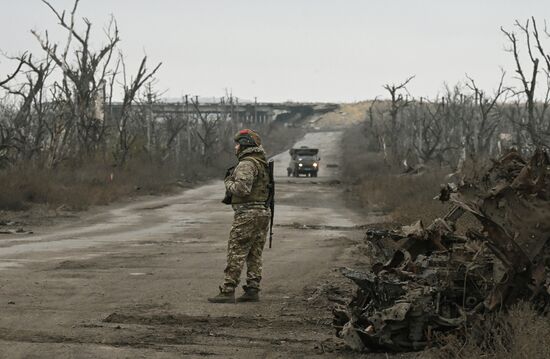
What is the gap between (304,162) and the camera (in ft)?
197

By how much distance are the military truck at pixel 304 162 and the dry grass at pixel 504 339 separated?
53180 mm

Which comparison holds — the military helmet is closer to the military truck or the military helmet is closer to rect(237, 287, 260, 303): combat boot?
rect(237, 287, 260, 303): combat boot

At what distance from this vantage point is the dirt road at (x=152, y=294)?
743 centimetres

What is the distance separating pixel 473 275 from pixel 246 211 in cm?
353

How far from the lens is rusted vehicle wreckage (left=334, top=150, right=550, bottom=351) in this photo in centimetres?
633

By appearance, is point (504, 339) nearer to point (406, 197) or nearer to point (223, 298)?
point (223, 298)

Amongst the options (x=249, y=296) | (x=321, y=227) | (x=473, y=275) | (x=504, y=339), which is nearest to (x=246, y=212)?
(x=249, y=296)

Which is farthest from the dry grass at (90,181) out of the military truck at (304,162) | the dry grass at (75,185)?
the military truck at (304,162)

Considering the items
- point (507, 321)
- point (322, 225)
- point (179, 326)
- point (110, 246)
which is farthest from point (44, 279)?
point (322, 225)

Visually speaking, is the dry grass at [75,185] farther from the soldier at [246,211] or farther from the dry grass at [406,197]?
the soldier at [246,211]

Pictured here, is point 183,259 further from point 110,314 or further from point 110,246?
point 110,314

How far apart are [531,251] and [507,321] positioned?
0.55 metres

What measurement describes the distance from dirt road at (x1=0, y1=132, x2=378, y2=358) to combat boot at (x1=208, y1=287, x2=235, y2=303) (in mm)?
167

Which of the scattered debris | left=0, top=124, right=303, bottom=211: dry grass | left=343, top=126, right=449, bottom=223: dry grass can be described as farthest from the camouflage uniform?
left=0, top=124, right=303, bottom=211: dry grass
